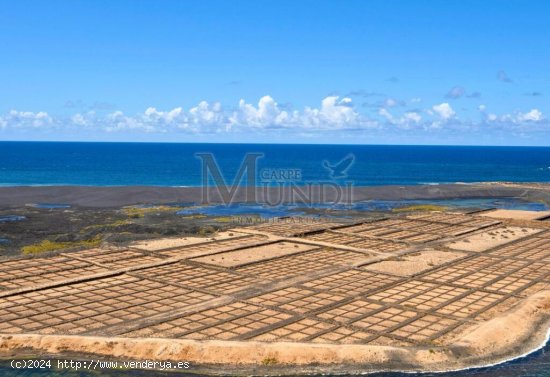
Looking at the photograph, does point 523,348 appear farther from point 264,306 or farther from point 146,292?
point 146,292

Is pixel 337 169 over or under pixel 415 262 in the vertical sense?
over

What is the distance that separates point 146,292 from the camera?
74.7 ft

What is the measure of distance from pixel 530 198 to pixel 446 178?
36.5 metres

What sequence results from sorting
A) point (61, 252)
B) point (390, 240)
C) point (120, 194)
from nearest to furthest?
point (61, 252), point (390, 240), point (120, 194)

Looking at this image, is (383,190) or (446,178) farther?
(446,178)

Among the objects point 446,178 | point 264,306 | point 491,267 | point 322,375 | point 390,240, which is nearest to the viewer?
point 322,375

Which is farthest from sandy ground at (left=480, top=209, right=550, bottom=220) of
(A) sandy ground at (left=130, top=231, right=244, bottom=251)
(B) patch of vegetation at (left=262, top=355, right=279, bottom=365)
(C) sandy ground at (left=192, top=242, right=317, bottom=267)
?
(B) patch of vegetation at (left=262, top=355, right=279, bottom=365)

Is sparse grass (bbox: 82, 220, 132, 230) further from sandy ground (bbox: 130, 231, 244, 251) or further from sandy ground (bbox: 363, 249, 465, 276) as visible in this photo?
sandy ground (bbox: 363, 249, 465, 276)

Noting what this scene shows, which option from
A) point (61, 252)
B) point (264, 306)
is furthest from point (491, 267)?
point (61, 252)

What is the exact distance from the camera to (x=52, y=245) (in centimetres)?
3328

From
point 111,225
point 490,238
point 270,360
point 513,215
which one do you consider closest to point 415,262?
point 490,238

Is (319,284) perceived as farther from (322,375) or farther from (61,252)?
(61,252)

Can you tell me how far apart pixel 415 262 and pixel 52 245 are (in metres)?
21.5

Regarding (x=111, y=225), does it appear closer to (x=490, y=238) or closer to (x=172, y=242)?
(x=172, y=242)
